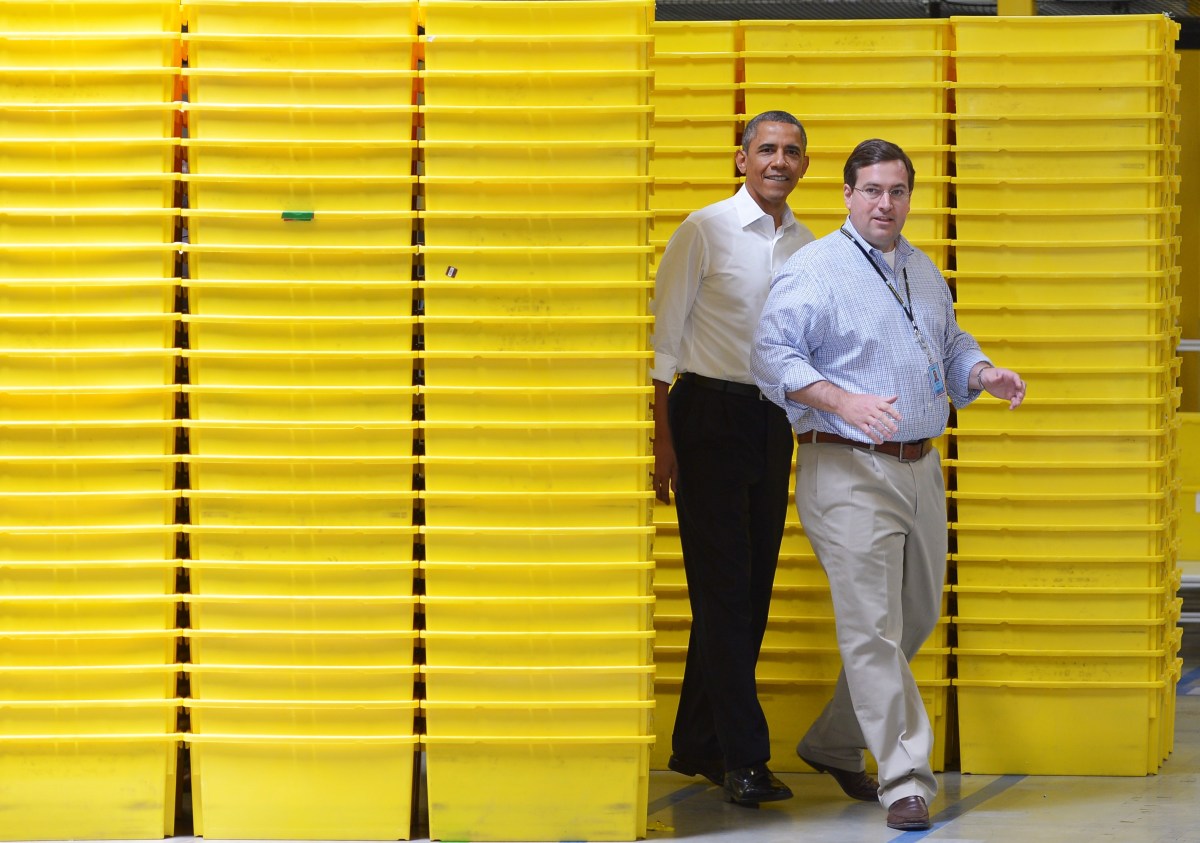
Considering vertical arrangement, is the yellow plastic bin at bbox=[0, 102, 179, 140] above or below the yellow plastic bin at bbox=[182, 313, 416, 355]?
above

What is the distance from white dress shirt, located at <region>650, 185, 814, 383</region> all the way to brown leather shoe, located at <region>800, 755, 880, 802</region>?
117 centimetres

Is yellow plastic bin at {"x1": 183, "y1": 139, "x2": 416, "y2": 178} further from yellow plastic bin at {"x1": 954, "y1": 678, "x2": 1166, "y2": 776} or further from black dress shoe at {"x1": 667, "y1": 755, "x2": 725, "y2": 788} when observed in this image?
yellow plastic bin at {"x1": 954, "y1": 678, "x2": 1166, "y2": 776}

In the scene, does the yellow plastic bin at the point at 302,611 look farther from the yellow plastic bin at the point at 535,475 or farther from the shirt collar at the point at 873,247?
the shirt collar at the point at 873,247

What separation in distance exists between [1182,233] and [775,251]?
173 inches

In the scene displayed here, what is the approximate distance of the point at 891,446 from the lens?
396cm

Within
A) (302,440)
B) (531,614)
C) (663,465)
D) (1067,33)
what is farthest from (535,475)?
(1067,33)

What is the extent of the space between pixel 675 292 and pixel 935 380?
2.51 ft

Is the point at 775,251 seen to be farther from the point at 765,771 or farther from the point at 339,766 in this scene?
the point at 339,766

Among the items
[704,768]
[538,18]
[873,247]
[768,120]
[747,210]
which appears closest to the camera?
[538,18]

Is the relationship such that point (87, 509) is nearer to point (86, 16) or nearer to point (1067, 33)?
point (86, 16)

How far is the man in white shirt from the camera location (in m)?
4.16

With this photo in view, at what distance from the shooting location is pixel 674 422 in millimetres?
4281

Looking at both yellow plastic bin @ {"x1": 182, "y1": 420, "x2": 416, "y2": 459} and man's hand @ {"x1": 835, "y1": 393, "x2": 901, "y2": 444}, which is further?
yellow plastic bin @ {"x1": 182, "y1": 420, "x2": 416, "y2": 459}

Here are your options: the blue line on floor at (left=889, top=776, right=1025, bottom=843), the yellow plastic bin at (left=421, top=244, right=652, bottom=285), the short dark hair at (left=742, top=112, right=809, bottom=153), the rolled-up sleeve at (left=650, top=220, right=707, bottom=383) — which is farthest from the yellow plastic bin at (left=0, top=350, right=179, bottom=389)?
the blue line on floor at (left=889, top=776, right=1025, bottom=843)
